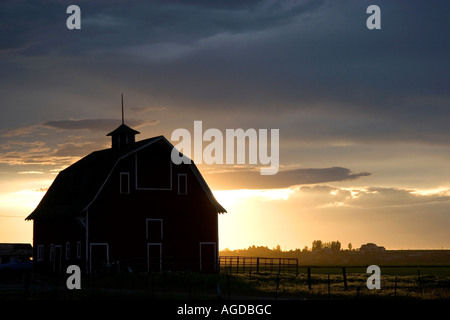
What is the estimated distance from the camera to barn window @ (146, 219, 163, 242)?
5072 cm

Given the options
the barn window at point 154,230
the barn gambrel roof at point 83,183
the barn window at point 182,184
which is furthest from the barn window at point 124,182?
the barn window at point 182,184

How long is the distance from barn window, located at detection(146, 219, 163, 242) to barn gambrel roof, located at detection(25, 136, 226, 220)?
4178mm

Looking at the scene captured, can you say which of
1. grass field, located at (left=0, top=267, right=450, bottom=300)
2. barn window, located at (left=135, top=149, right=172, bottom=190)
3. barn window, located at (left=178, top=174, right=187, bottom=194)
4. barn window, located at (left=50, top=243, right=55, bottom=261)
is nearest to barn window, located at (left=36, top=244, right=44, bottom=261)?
barn window, located at (left=50, top=243, right=55, bottom=261)

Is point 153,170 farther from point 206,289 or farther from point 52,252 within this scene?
point 206,289

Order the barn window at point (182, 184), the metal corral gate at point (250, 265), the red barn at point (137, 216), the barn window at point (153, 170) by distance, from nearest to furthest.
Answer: the red barn at point (137, 216) → the barn window at point (153, 170) → the barn window at point (182, 184) → the metal corral gate at point (250, 265)

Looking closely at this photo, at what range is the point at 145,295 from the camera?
33.6 m

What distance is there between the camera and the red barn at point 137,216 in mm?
49250

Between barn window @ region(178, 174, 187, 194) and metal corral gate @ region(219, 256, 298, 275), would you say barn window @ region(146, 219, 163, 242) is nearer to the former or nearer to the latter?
barn window @ region(178, 174, 187, 194)

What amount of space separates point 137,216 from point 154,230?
1.53 m

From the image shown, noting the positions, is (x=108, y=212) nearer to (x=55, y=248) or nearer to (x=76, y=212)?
(x=76, y=212)

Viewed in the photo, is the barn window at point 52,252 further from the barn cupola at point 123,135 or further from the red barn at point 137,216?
the barn cupola at point 123,135

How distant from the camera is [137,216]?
166 feet
